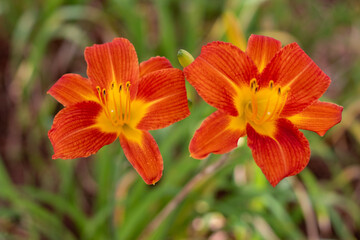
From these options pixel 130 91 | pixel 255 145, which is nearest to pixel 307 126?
pixel 255 145

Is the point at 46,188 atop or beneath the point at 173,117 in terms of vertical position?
beneath

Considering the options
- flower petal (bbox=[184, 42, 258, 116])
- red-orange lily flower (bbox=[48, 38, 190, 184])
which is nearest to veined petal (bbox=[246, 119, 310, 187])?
flower petal (bbox=[184, 42, 258, 116])

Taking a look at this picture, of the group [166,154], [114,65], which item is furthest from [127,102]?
[166,154]

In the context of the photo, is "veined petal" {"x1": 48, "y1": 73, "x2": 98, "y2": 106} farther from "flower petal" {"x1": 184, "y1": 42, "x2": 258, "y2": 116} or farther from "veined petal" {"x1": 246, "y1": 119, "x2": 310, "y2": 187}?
"veined petal" {"x1": 246, "y1": 119, "x2": 310, "y2": 187}

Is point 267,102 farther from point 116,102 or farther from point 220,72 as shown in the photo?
point 116,102

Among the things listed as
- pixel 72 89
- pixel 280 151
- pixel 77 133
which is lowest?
pixel 280 151

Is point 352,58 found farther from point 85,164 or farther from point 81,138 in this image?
point 81,138

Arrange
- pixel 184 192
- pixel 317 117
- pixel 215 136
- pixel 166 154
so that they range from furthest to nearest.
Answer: pixel 166 154 → pixel 184 192 → pixel 317 117 → pixel 215 136
